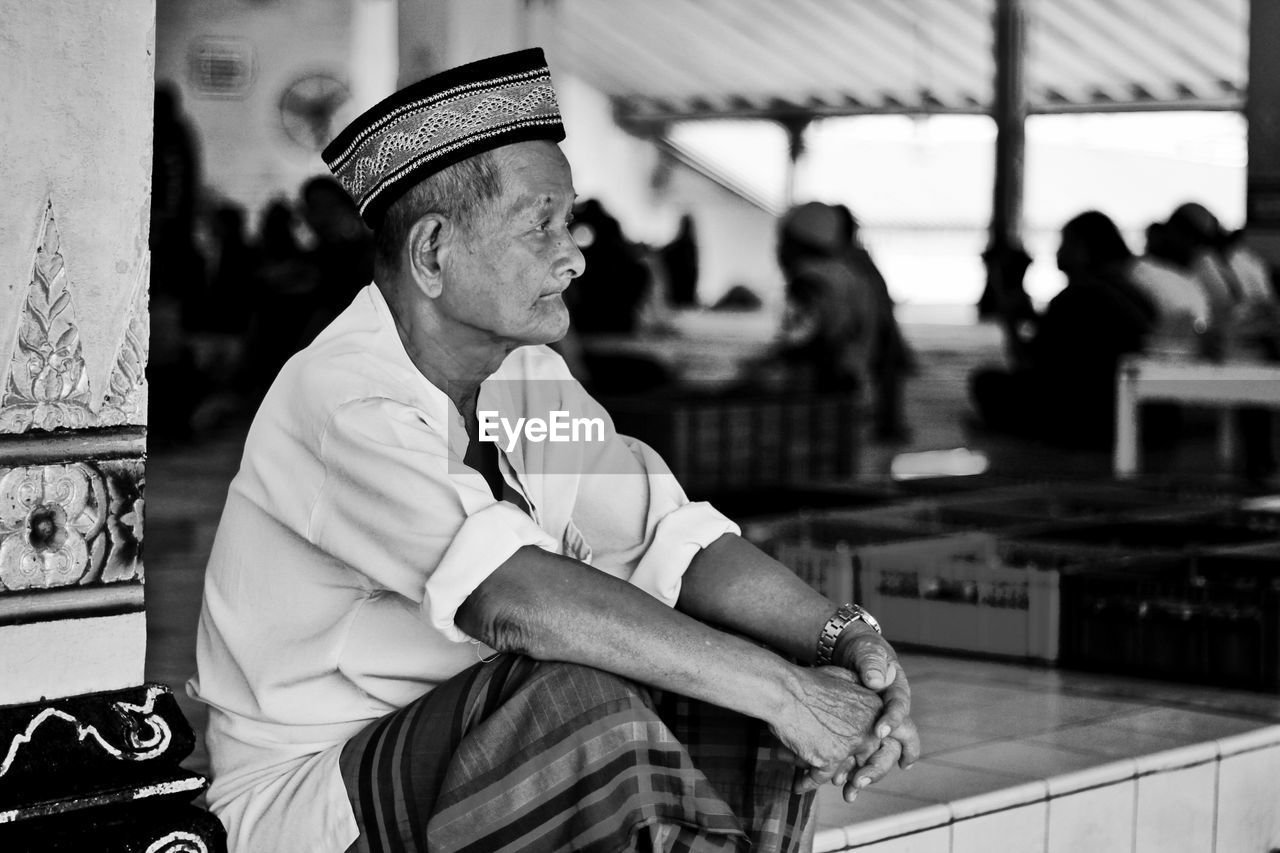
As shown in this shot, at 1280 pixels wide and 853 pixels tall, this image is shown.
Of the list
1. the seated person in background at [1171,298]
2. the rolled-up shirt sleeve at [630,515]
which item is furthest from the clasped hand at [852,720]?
the seated person in background at [1171,298]

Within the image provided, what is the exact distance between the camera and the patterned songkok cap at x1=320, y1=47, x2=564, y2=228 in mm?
1938

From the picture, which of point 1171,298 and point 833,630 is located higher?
point 1171,298

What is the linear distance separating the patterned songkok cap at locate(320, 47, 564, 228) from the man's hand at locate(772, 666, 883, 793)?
68 cm

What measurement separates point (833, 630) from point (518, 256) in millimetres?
574

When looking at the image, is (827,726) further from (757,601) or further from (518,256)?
(518,256)

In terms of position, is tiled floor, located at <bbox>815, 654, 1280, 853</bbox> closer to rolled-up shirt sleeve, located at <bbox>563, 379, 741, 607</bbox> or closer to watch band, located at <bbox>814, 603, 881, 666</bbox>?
watch band, located at <bbox>814, 603, 881, 666</bbox>

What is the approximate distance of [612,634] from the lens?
1.77 meters

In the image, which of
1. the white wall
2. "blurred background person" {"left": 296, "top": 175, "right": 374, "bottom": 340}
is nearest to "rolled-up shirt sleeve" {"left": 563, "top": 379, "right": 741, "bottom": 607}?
"blurred background person" {"left": 296, "top": 175, "right": 374, "bottom": 340}

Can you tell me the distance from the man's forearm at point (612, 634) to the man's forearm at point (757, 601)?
0.96ft

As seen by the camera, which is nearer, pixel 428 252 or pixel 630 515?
pixel 428 252

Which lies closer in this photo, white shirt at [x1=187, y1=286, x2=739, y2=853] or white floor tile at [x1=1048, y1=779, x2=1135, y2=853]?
white shirt at [x1=187, y1=286, x2=739, y2=853]

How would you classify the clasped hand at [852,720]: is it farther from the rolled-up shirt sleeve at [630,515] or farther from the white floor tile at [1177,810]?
the white floor tile at [1177,810]

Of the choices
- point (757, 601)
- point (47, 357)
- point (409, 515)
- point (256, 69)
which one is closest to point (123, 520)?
point (47, 357)

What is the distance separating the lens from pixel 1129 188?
2864cm
